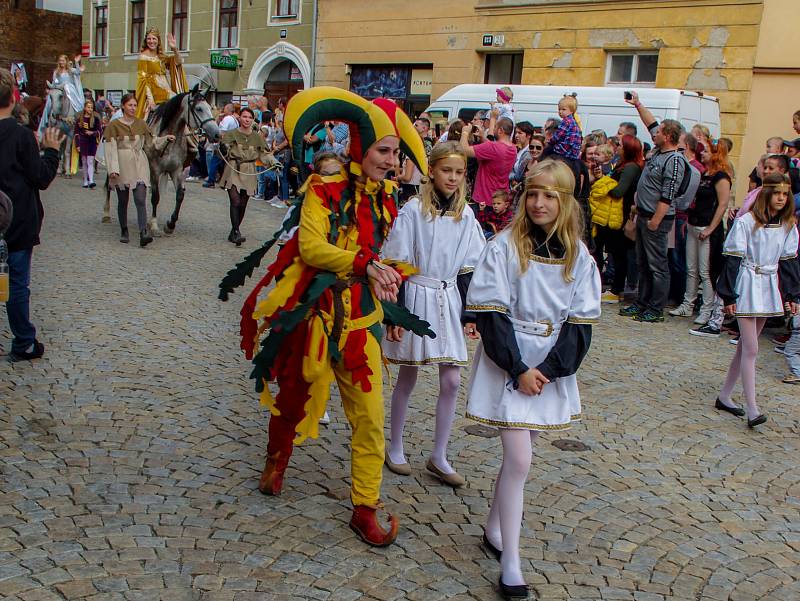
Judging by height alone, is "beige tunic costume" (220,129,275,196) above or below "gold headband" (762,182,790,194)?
below

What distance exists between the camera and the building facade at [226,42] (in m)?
26.5

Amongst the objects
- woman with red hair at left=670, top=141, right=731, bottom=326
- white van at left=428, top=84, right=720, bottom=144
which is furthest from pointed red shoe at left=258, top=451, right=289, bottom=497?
white van at left=428, top=84, right=720, bottom=144

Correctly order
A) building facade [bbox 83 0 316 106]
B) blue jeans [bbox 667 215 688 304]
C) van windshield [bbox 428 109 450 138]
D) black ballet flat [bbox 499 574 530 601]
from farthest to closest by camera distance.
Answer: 1. building facade [bbox 83 0 316 106]
2. van windshield [bbox 428 109 450 138]
3. blue jeans [bbox 667 215 688 304]
4. black ballet flat [bbox 499 574 530 601]

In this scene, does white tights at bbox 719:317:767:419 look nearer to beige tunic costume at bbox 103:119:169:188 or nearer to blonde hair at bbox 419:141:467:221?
blonde hair at bbox 419:141:467:221

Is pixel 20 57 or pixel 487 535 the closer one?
pixel 487 535

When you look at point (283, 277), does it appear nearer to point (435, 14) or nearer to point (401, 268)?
point (401, 268)

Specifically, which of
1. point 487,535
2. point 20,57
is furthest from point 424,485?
point 20,57

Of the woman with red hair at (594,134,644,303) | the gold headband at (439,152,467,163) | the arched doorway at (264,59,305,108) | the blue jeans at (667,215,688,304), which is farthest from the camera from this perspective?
the arched doorway at (264,59,305,108)

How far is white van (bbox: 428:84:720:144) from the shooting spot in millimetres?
13383

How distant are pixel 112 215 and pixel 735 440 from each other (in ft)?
37.6

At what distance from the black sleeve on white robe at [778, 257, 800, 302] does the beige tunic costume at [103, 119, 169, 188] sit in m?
8.21

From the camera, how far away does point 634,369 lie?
23.4 feet

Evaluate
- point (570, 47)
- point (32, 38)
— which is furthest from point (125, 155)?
point (32, 38)

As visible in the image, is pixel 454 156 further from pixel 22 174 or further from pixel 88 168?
pixel 88 168
